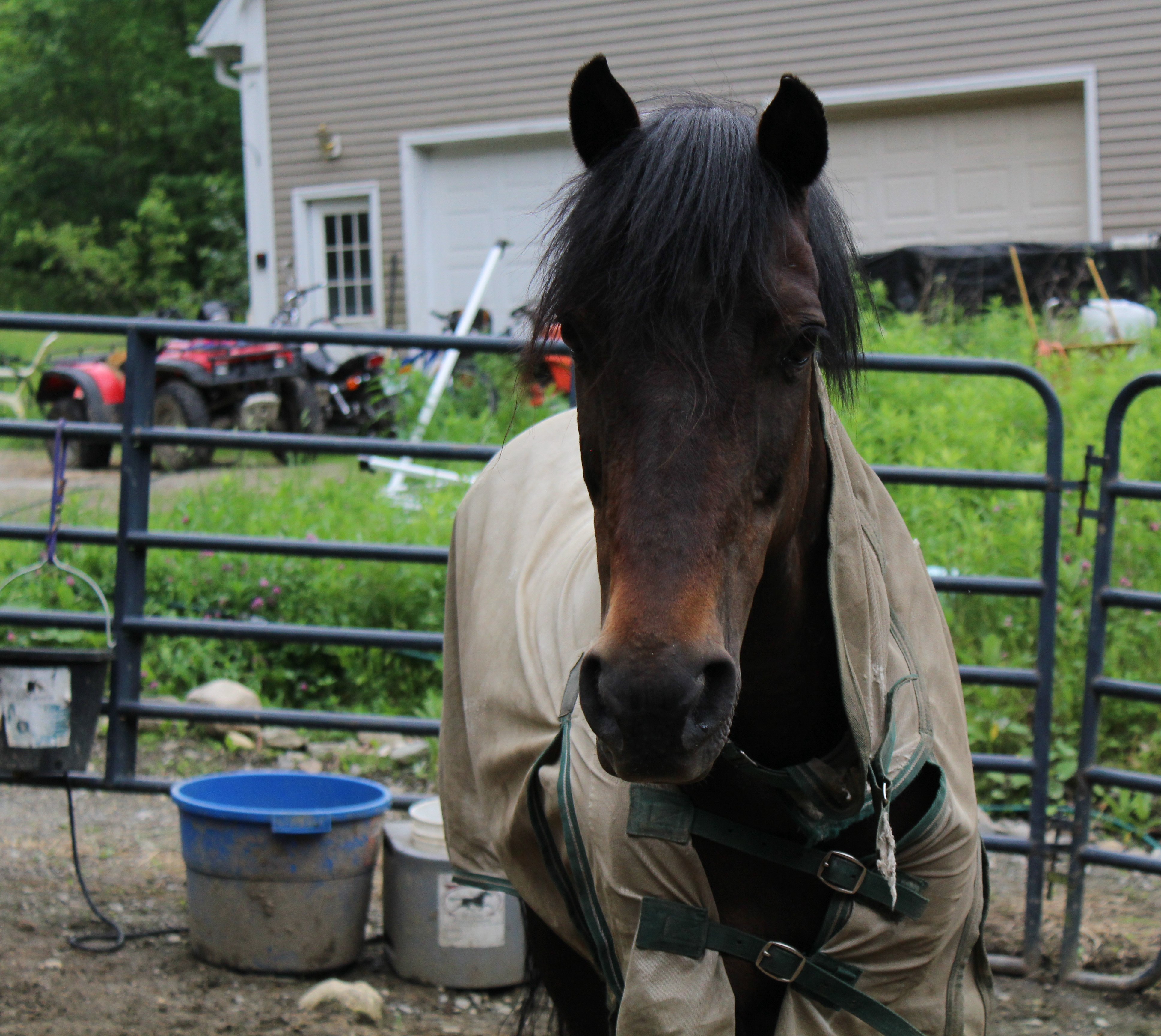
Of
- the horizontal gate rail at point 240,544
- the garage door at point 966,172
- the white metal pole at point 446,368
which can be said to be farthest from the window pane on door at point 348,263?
the horizontal gate rail at point 240,544

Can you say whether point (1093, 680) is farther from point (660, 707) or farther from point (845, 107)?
point (845, 107)

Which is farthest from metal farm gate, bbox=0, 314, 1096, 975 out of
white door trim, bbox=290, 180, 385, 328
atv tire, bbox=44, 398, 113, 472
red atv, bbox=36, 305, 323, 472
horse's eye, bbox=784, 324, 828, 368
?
white door trim, bbox=290, 180, 385, 328

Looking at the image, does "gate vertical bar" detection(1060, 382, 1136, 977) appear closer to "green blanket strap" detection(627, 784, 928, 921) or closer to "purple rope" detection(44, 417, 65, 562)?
"green blanket strap" detection(627, 784, 928, 921)

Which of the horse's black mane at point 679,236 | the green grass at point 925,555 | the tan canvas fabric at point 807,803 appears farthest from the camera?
the green grass at point 925,555

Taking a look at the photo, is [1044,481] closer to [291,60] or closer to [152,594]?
[152,594]

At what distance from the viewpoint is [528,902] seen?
78.2 inches

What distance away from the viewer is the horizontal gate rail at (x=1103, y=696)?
294cm

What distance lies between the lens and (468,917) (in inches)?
114

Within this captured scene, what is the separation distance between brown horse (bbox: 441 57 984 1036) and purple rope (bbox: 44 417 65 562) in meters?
2.19

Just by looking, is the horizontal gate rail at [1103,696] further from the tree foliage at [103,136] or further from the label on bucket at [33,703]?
the tree foliage at [103,136]

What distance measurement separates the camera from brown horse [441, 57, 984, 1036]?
1.18 m

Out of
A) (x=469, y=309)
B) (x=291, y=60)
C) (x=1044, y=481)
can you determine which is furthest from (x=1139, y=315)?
(x=291, y=60)

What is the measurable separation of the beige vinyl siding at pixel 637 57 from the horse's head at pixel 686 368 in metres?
8.28

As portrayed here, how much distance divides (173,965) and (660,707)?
2.33m
